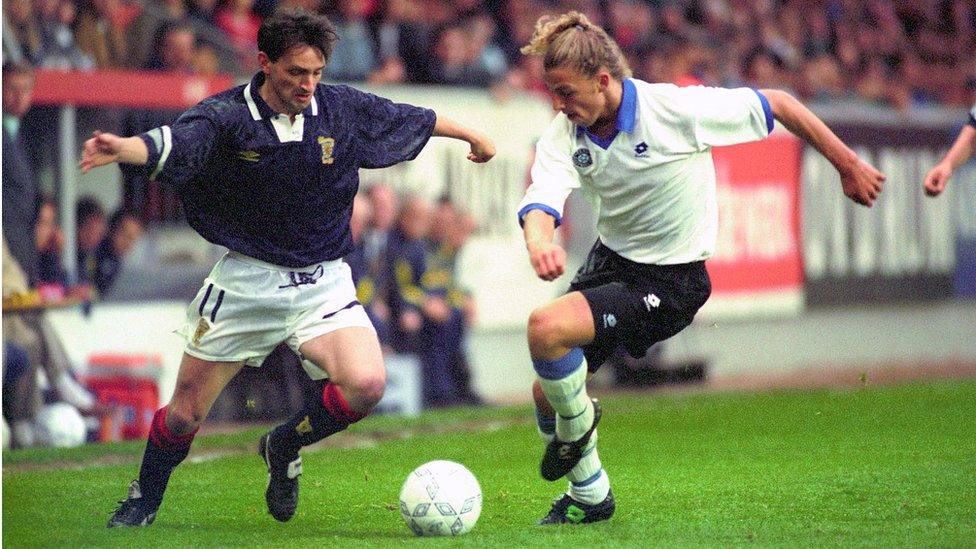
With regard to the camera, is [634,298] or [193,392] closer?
[634,298]

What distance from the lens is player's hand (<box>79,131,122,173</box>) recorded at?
17.9ft

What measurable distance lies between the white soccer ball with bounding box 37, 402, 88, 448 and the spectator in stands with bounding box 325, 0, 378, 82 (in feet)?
14.0

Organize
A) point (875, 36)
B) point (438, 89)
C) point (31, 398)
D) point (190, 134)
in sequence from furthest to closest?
point (875, 36) < point (438, 89) < point (31, 398) < point (190, 134)

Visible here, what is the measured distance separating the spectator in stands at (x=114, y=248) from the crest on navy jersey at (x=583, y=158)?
6.68 meters

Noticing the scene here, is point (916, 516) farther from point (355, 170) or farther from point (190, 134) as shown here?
point (190, 134)

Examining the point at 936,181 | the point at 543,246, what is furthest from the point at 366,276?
the point at 543,246

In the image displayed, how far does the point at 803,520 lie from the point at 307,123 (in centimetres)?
276

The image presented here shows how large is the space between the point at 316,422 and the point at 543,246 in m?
1.39

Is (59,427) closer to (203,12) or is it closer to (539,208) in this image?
(203,12)

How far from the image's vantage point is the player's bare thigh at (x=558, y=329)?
19.8ft

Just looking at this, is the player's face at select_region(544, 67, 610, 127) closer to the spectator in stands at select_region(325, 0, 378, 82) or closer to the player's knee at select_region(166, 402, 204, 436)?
the player's knee at select_region(166, 402, 204, 436)

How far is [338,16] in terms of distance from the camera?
573 inches

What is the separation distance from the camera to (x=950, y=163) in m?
8.10

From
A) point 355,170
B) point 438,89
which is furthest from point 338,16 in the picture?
point 355,170
